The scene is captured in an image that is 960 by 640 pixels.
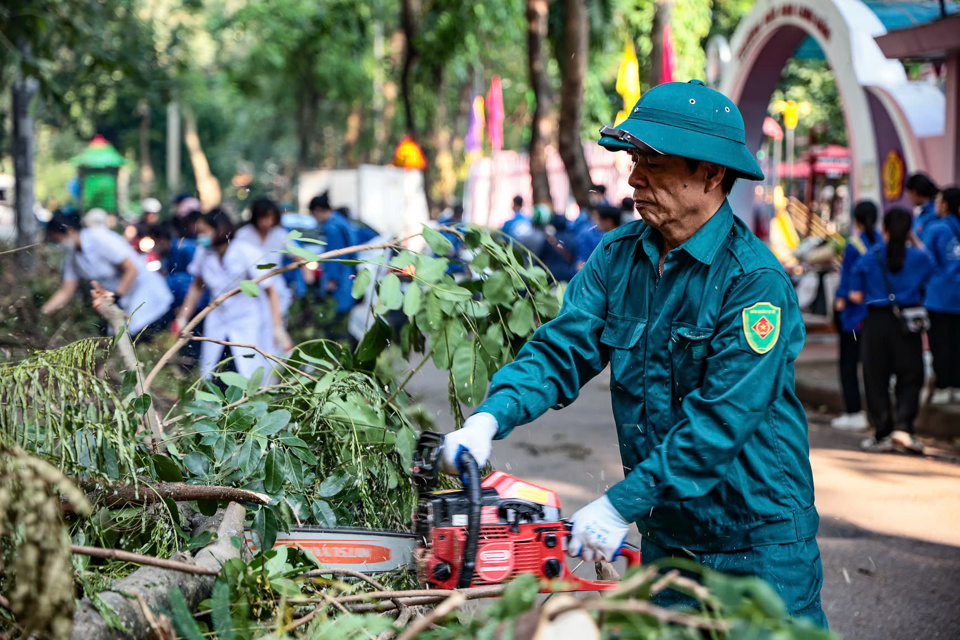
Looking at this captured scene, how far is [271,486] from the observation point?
286 cm

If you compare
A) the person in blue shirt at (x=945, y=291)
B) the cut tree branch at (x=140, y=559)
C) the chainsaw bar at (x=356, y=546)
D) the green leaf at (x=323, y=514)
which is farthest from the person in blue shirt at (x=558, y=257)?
the cut tree branch at (x=140, y=559)

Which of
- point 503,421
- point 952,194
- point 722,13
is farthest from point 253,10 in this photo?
point 503,421

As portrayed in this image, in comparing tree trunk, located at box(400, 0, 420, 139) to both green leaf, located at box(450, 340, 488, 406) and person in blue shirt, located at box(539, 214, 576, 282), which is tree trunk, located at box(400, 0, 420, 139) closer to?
person in blue shirt, located at box(539, 214, 576, 282)

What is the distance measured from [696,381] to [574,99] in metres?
13.3

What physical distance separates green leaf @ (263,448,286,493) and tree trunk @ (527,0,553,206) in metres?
14.6

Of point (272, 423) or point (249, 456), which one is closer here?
point (249, 456)

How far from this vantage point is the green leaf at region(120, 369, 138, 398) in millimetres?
3027

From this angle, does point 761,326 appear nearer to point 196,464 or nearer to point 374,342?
point 196,464

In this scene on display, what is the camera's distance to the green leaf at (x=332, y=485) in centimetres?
304

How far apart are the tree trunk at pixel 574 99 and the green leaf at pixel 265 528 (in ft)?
42.6

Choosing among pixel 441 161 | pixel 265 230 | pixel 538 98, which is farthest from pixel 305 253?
pixel 441 161

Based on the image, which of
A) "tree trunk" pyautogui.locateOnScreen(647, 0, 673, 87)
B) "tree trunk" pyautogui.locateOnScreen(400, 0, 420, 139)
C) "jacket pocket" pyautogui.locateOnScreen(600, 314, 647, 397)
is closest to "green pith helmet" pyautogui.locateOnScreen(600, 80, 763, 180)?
"jacket pocket" pyautogui.locateOnScreen(600, 314, 647, 397)

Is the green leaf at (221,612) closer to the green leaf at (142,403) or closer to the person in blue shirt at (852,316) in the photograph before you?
the green leaf at (142,403)

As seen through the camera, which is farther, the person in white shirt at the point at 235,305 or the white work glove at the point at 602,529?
the person in white shirt at the point at 235,305
